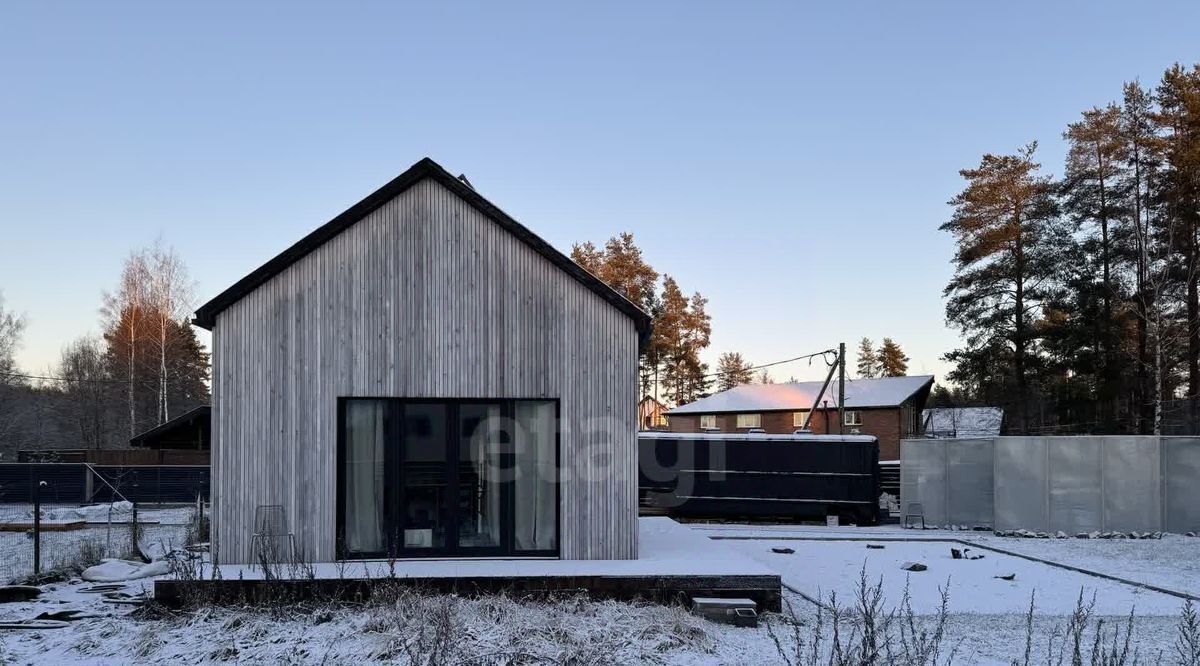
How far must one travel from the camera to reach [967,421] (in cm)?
4225

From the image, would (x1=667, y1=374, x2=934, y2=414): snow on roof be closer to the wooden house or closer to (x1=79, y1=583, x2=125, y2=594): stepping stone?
the wooden house

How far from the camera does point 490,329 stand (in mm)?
10617

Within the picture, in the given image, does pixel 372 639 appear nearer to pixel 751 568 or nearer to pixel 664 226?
pixel 751 568

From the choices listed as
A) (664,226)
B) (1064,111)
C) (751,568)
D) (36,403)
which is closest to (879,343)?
(1064,111)

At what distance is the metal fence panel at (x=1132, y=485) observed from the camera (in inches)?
726

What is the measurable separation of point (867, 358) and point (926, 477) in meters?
64.8

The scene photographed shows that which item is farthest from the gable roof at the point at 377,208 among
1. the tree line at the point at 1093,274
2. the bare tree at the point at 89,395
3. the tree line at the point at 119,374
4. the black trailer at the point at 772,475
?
the bare tree at the point at 89,395

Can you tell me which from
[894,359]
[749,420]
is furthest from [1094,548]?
[894,359]

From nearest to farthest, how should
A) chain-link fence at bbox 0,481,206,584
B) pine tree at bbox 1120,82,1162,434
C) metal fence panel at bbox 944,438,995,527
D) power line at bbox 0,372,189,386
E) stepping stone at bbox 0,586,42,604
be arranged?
stepping stone at bbox 0,586,42,604 → chain-link fence at bbox 0,481,206,584 → metal fence panel at bbox 944,438,995,527 → pine tree at bbox 1120,82,1162,434 → power line at bbox 0,372,189,386

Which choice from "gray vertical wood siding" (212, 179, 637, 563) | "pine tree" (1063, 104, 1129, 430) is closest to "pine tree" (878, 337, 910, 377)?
"pine tree" (1063, 104, 1129, 430)

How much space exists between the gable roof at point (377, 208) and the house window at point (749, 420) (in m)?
29.6

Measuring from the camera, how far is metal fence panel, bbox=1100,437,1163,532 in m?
18.4

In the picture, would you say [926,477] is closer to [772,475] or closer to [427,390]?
[772,475]

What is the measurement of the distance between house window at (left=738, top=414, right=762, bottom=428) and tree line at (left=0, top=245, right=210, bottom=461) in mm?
23793
